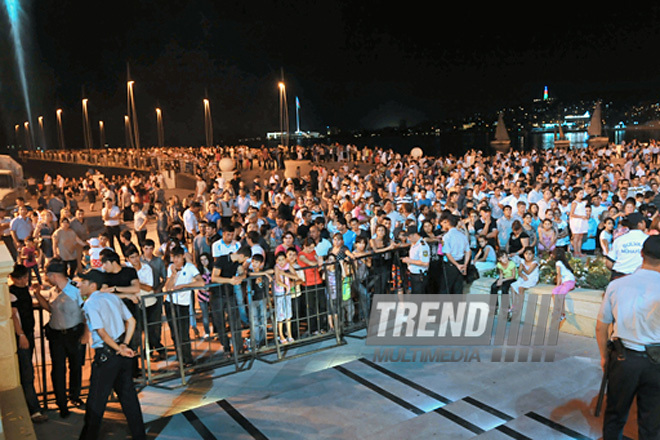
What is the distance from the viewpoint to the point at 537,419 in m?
5.10

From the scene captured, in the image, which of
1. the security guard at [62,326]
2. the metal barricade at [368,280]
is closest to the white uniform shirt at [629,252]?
the metal barricade at [368,280]

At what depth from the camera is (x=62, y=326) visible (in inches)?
231

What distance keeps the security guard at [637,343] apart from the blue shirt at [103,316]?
4299 mm

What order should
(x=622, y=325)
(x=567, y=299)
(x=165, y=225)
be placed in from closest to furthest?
(x=622, y=325), (x=567, y=299), (x=165, y=225)

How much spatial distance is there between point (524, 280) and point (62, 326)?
6300 millimetres

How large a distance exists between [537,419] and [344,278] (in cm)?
362

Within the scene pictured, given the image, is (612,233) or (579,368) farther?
(612,233)

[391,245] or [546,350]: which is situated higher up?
[391,245]

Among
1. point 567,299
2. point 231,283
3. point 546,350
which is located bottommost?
point 546,350

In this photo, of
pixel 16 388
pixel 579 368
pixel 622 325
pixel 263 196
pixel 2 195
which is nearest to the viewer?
pixel 622 325

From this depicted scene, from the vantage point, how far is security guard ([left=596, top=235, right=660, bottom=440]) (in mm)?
4035

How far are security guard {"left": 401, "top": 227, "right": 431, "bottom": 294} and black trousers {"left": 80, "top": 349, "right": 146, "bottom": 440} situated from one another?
449cm

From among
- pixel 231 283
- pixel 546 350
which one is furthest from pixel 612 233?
pixel 231 283

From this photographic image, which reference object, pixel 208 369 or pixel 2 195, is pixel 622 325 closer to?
pixel 208 369
